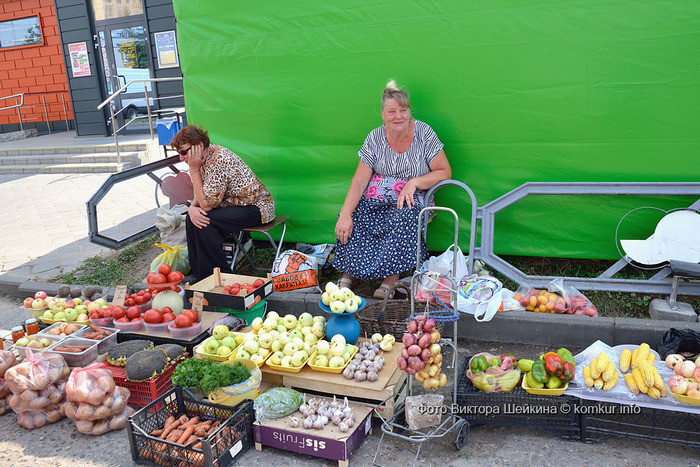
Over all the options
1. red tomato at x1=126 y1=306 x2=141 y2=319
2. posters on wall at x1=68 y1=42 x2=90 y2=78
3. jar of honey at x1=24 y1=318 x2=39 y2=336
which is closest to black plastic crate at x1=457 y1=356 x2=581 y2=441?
red tomato at x1=126 y1=306 x2=141 y2=319

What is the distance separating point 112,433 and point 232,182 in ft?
7.86

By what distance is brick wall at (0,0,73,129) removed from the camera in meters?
16.1

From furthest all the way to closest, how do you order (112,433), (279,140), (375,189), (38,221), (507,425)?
1. (38,221)
2. (279,140)
3. (375,189)
4. (112,433)
5. (507,425)

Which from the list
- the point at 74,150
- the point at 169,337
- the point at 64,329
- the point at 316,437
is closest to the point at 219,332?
the point at 169,337

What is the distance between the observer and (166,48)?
536 inches

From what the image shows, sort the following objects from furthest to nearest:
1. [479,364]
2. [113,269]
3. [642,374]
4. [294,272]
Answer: [113,269] → [294,272] → [479,364] → [642,374]

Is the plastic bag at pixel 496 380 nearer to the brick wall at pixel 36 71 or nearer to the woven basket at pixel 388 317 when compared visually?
the woven basket at pixel 388 317

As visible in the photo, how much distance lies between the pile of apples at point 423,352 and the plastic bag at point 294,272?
6.58 feet

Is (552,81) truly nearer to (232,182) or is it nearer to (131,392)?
(232,182)

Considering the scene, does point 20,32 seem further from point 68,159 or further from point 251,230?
point 251,230

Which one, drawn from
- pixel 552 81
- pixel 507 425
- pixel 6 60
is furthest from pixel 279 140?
pixel 6 60

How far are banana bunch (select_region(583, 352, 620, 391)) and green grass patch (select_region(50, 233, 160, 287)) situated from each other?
445 cm

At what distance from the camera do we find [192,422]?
3.16m

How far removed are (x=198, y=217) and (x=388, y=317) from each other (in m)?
2.01
